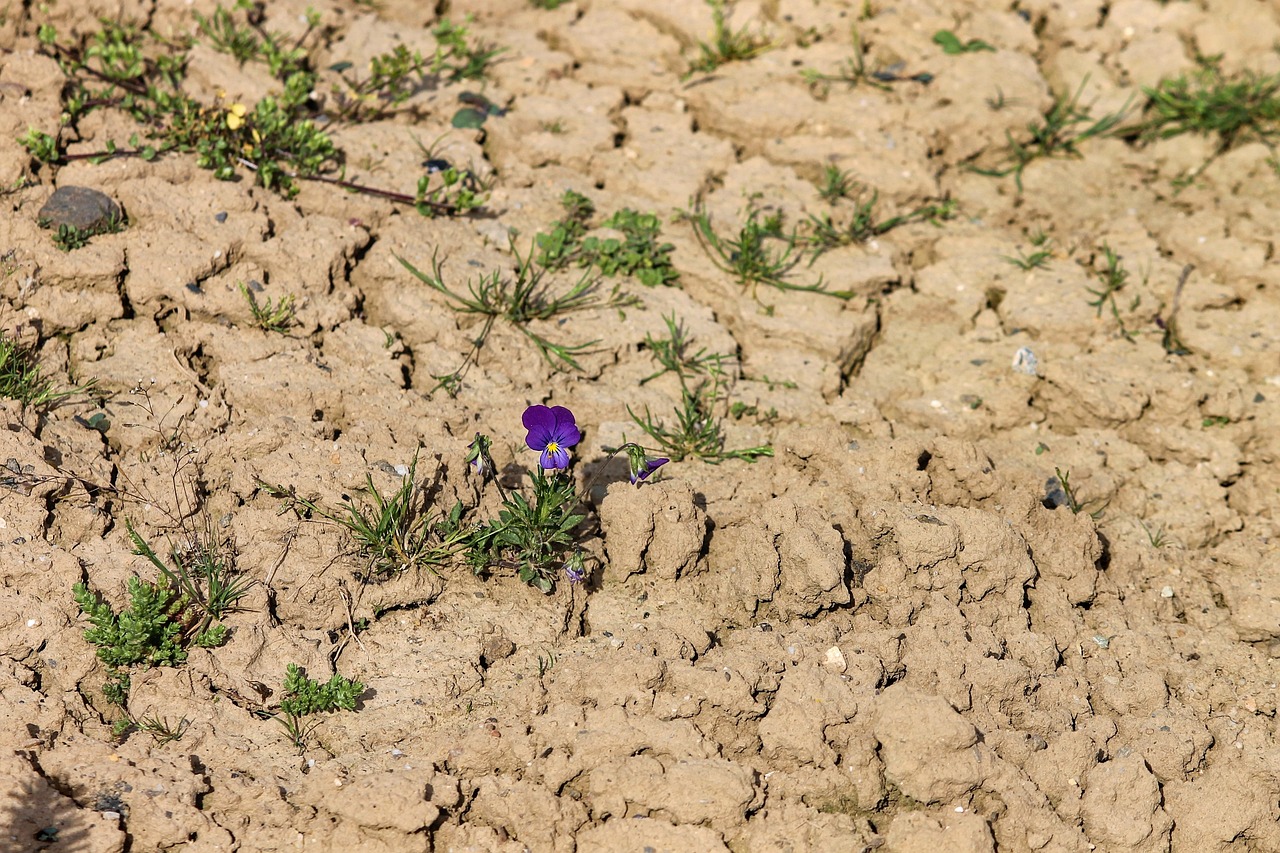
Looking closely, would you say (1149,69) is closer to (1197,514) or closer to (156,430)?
(1197,514)

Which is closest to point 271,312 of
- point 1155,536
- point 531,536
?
point 531,536

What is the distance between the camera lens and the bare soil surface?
3.16m

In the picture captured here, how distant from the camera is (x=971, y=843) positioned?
10.1 feet

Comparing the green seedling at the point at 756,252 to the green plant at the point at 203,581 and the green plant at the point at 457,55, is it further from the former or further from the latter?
the green plant at the point at 203,581

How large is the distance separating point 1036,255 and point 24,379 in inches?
156

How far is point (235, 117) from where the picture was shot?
467cm

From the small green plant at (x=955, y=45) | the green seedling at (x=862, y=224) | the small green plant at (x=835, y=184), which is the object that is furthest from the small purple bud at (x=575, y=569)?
the small green plant at (x=955, y=45)

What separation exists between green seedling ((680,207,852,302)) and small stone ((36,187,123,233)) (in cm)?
228

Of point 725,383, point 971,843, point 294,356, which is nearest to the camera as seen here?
point 971,843

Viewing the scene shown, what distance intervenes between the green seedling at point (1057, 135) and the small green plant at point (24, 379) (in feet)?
13.4

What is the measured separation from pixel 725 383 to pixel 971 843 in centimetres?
196

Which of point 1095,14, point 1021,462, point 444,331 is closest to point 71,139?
point 444,331

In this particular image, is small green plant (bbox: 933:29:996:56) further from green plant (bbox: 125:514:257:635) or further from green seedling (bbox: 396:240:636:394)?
green plant (bbox: 125:514:257:635)

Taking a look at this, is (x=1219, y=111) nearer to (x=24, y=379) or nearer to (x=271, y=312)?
(x=271, y=312)
